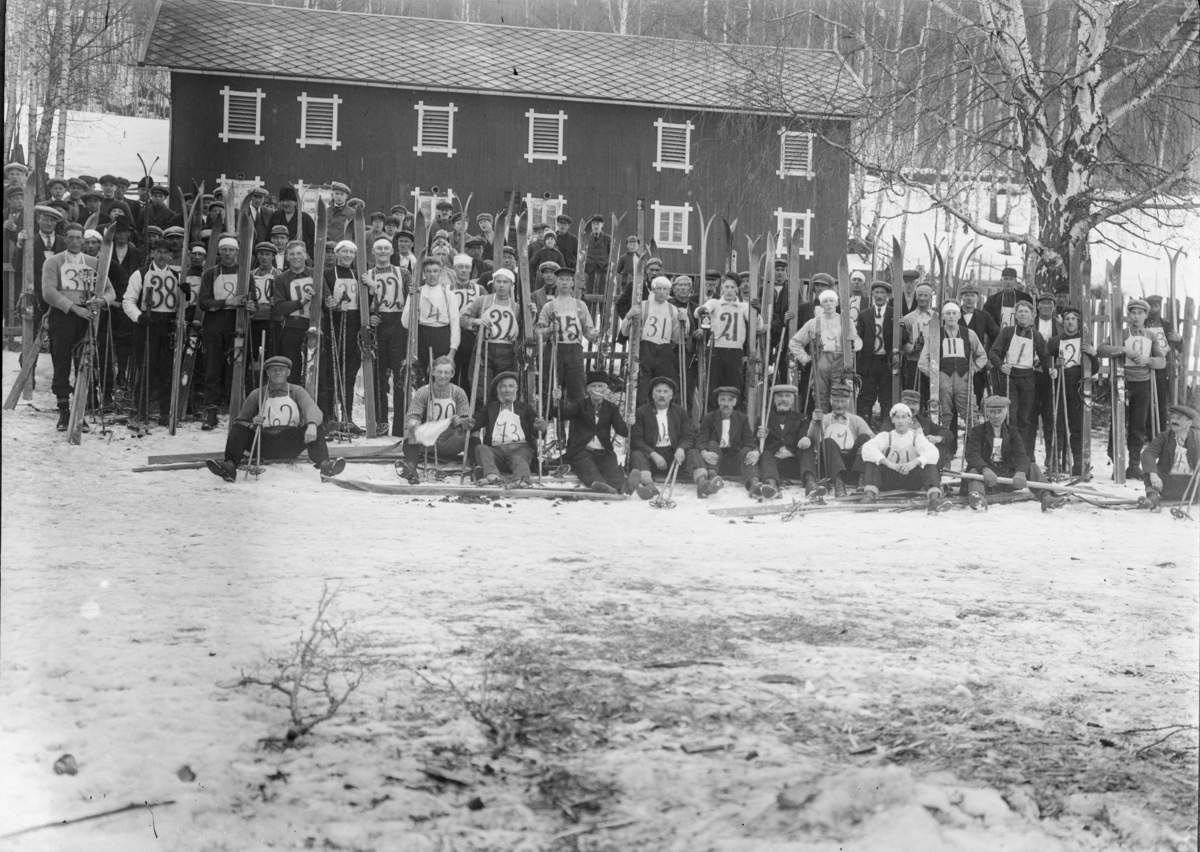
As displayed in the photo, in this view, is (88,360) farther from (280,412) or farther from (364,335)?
(364,335)

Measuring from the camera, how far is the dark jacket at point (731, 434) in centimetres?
689

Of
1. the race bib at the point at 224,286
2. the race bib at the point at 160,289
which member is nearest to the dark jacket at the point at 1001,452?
the race bib at the point at 224,286

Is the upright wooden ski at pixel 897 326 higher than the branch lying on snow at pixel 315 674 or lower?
higher

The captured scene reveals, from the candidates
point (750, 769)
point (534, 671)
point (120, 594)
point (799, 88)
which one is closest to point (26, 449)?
point (120, 594)

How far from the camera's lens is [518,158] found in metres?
8.88

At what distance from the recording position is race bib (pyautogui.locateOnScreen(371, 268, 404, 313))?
743cm

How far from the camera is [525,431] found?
673 cm

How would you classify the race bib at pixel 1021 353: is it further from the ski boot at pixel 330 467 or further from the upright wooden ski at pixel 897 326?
the ski boot at pixel 330 467

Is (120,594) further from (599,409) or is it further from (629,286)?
(629,286)

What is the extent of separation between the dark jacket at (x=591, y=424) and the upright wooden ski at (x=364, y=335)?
3.88ft

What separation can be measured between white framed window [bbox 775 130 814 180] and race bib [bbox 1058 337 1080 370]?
2.65 meters

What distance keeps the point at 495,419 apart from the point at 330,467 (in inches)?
40.2

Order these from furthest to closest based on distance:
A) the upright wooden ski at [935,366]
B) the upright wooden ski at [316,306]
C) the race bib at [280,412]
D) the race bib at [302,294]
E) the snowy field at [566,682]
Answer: the upright wooden ski at [935,366] < the race bib at [302,294] < the upright wooden ski at [316,306] < the race bib at [280,412] < the snowy field at [566,682]

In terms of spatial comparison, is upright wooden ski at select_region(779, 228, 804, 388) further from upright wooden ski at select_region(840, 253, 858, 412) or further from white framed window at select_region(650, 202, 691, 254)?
white framed window at select_region(650, 202, 691, 254)
